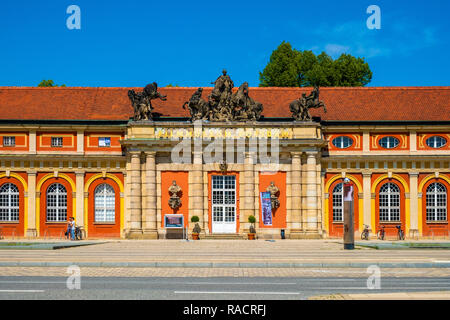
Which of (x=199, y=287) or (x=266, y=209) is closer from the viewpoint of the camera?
(x=199, y=287)

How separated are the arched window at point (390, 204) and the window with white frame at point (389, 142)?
9.38 feet

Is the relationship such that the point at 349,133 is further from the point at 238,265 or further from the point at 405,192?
the point at 238,265

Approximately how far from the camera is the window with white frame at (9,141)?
2061 inches

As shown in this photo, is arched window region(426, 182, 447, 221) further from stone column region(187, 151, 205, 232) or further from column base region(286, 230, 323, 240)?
stone column region(187, 151, 205, 232)

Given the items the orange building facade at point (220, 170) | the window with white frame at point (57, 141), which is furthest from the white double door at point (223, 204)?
the window with white frame at point (57, 141)

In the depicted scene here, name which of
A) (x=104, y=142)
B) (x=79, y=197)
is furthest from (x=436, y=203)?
(x=79, y=197)

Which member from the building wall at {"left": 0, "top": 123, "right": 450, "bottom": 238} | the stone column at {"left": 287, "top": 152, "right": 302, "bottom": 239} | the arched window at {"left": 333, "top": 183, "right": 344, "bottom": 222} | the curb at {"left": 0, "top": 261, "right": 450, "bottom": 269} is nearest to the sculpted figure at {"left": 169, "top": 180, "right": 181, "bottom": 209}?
the building wall at {"left": 0, "top": 123, "right": 450, "bottom": 238}

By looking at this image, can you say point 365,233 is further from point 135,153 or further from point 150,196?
point 135,153

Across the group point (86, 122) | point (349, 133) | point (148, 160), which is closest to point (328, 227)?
point (349, 133)

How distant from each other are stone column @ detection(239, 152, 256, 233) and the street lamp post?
1338 centimetres

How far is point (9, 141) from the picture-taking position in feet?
172

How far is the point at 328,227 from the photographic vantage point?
52.2m

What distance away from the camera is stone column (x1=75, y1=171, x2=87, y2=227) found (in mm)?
51844

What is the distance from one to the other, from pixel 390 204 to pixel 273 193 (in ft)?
31.0
